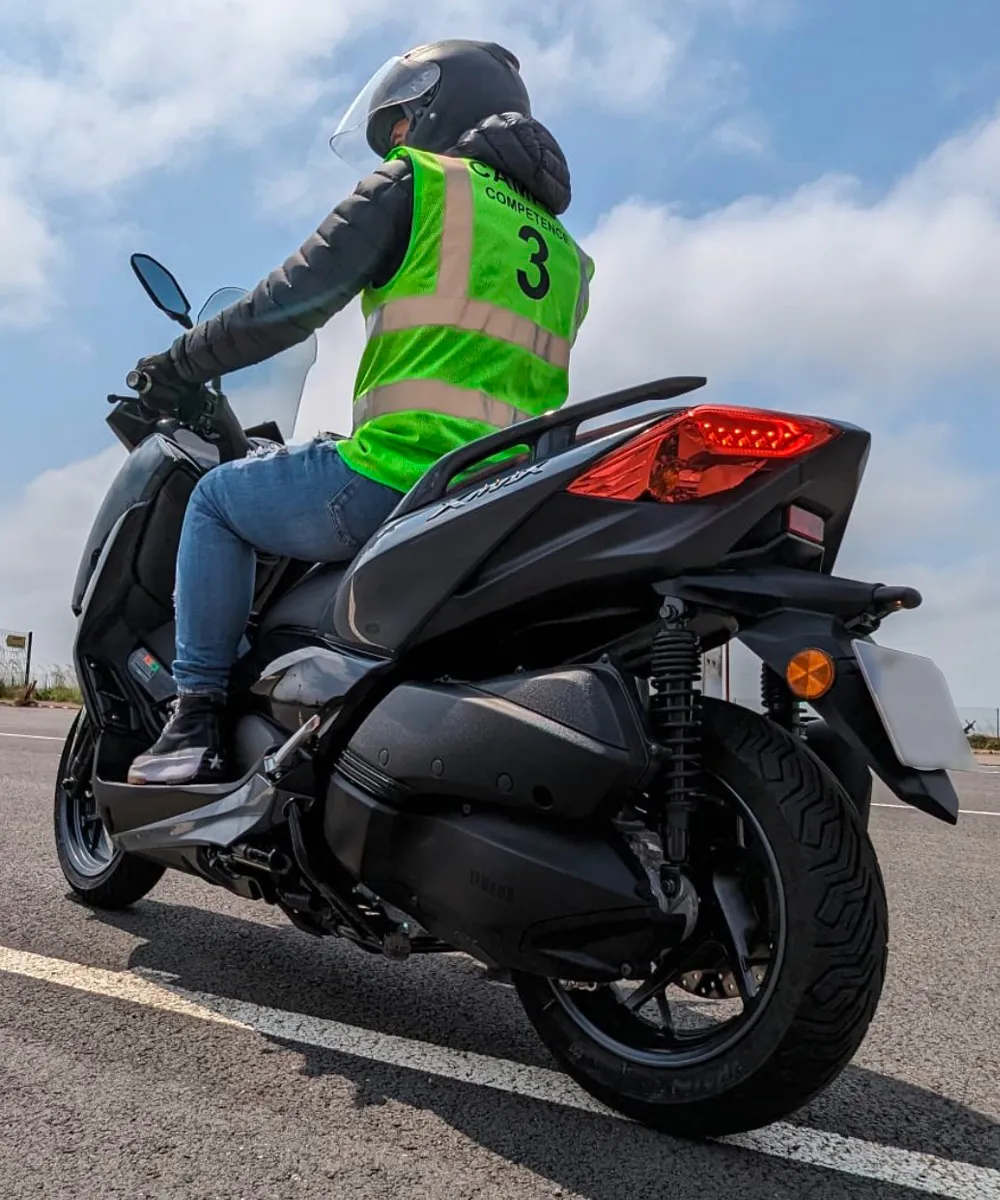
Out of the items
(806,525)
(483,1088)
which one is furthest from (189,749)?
(806,525)

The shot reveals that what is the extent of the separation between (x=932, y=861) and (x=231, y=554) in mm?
3777

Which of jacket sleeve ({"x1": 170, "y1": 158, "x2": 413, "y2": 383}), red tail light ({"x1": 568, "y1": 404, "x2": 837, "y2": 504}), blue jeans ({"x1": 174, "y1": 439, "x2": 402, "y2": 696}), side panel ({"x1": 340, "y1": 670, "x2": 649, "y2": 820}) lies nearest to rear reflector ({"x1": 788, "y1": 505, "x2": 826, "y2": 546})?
red tail light ({"x1": 568, "y1": 404, "x2": 837, "y2": 504})

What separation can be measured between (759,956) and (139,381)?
7.78 feet

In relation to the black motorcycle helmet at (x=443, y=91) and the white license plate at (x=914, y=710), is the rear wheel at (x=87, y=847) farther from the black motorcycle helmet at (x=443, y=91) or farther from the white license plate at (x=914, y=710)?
the white license plate at (x=914, y=710)

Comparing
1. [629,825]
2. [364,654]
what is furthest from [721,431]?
[364,654]

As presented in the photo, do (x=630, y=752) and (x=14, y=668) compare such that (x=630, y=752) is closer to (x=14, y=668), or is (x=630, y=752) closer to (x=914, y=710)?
(x=914, y=710)

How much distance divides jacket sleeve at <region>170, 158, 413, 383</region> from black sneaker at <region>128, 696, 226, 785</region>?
921mm

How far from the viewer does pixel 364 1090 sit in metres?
2.14

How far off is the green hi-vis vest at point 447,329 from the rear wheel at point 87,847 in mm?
1620

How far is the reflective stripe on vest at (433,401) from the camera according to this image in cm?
261

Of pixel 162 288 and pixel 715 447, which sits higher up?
pixel 162 288

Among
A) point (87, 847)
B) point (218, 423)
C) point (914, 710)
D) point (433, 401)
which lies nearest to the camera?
point (914, 710)

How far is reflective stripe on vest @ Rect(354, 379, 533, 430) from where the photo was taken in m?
2.61

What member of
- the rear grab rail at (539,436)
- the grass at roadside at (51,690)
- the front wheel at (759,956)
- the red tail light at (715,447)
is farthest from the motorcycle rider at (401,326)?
the grass at roadside at (51,690)
